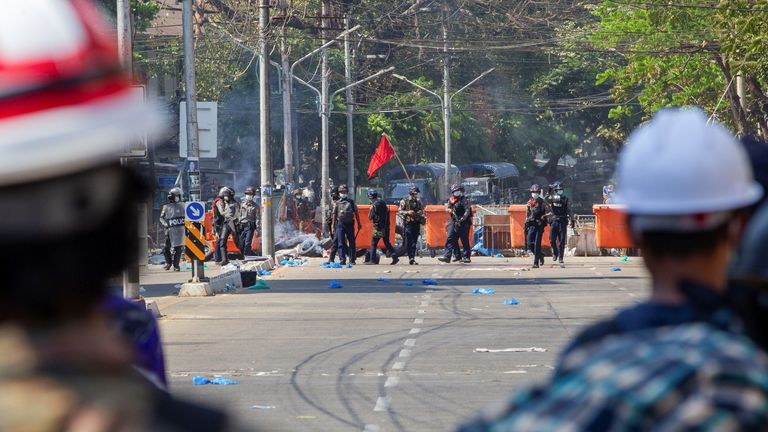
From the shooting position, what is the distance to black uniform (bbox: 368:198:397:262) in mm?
30047

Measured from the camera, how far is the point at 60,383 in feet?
4.52

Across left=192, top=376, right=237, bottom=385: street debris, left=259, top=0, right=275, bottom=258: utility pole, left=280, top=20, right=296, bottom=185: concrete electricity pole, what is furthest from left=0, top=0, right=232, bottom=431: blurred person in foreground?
left=280, top=20, right=296, bottom=185: concrete electricity pole

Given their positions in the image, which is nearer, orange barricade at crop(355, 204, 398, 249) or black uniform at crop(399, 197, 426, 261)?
black uniform at crop(399, 197, 426, 261)

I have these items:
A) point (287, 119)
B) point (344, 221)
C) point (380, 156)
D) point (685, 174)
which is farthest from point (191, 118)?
point (380, 156)

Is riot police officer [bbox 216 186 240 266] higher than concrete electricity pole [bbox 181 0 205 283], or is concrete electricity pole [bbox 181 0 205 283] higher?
concrete electricity pole [bbox 181 0 205 283]

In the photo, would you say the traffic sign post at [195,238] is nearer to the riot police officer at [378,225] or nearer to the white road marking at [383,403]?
the riot police officer at [378,225]

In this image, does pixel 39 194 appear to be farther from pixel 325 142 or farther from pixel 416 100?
pixel 416 100

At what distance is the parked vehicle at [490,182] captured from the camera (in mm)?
57500

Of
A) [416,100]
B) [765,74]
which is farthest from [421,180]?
[765,74]

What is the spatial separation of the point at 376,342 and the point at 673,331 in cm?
1181

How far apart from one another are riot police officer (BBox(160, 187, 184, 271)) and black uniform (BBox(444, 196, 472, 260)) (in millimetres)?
6343

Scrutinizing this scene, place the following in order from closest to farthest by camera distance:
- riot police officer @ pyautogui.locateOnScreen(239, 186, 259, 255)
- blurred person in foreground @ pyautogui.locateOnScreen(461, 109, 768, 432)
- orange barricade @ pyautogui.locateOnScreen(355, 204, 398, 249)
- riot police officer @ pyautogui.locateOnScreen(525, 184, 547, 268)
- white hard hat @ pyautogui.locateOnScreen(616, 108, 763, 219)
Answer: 1. blurred person in foreground @ pyautogui.locateOnScreen(461, 109, 768, 432)
2. white hard hat @ pyautogui.locateOnScreen(616, 108, 763, 219)
3. riot police officer @ pyautogui.locateOnScreen(525, 184, 547, 268)
4. riot police officer @ pyautogui.locateOnScreen(239, 186, 259, 255)
5. orange barricade @ pyautogui.locateOnScreen(355, 204, 398, 249)

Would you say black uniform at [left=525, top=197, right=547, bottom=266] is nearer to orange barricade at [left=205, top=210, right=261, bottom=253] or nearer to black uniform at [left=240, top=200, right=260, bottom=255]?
black uniform at [left=240, top=200, right=260, bottom=255]

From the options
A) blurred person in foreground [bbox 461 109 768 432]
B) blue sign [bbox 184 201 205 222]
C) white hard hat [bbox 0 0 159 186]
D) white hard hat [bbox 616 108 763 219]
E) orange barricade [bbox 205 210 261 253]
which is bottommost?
orange barricade [bbox 205 210 261 253]
